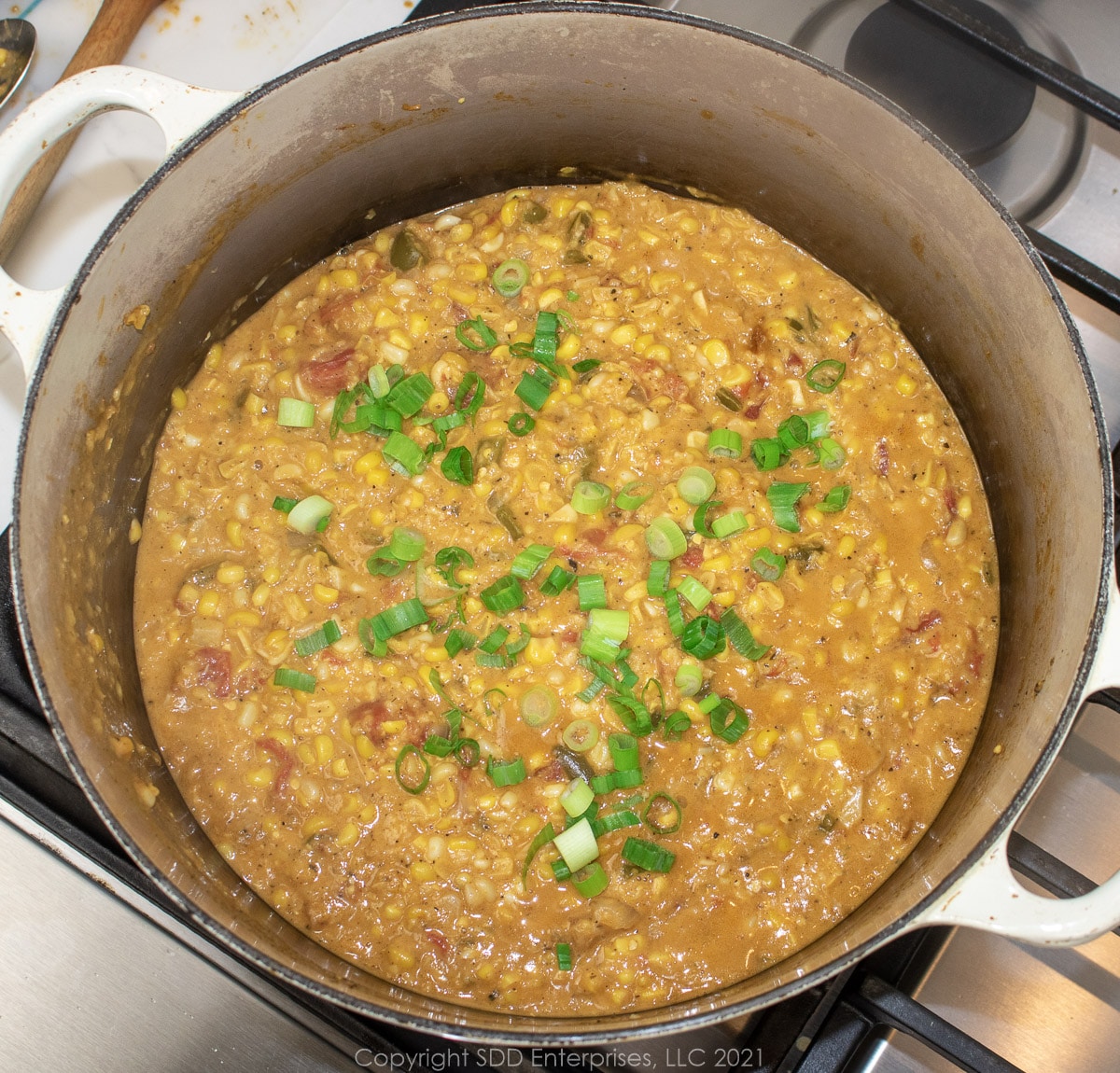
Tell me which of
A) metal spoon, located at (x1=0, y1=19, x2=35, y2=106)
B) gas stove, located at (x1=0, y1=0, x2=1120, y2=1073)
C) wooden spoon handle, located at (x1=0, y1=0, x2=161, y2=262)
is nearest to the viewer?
gas stove, located at (x1=0, y1=0, x2=1120, y2=1073)

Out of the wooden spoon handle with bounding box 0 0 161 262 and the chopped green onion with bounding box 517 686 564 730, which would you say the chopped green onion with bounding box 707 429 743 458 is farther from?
the wooden spoon handle with bounding box 0 0 161 262

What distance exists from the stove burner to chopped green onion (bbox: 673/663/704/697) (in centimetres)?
197

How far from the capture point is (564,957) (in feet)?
9.30

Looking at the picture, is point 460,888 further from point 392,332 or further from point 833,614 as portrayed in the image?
point 392,332

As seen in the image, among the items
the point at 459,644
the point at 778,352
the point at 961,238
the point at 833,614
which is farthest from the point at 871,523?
the point at 459,644

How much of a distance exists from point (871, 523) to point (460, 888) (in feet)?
5.61

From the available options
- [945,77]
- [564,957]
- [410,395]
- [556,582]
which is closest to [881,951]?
[564,957]

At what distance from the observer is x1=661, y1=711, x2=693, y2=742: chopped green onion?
291 centimetres

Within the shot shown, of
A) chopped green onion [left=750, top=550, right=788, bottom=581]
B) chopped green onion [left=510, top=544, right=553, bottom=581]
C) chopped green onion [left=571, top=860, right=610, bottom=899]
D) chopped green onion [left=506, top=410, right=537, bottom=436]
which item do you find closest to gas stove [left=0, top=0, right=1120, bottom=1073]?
chopped green onion [left=571, top=860, right=610, bottom=899]

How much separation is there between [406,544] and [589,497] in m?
0.59

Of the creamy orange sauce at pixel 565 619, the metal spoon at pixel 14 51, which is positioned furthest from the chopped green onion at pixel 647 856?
the metal spoon at pixel 14 51

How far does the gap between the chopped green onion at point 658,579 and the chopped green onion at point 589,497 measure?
26 centimetres

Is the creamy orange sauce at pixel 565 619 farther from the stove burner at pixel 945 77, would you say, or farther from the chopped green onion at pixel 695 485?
the stove burner at pixel 945 77

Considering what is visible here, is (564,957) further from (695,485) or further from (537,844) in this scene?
(695,485)
